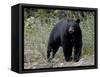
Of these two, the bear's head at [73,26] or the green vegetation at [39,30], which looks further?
the bear's head at [73,26]

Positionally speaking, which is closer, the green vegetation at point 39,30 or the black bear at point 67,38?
the green vegetation at point 39,30

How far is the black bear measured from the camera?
2.35 m

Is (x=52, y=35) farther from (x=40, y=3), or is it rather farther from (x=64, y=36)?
(x=40, y=3)

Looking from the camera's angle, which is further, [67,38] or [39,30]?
[67,38]

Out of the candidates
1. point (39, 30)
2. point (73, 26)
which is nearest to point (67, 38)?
point (73, 26)

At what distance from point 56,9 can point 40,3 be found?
148 millimetres

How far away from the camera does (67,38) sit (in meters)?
2.40

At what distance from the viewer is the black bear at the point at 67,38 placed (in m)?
2.35

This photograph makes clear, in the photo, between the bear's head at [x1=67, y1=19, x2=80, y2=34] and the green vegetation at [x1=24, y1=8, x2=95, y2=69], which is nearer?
the green vegetation at [x1=24, y1=8, x2=95, y2=69]

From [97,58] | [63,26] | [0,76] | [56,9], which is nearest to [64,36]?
[63,26]

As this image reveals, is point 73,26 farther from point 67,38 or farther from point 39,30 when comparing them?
point 39,30

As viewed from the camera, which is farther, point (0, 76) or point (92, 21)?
point (92, 21)

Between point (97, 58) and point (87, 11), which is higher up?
point (87, 11)

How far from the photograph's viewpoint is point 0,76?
7.42 feet
